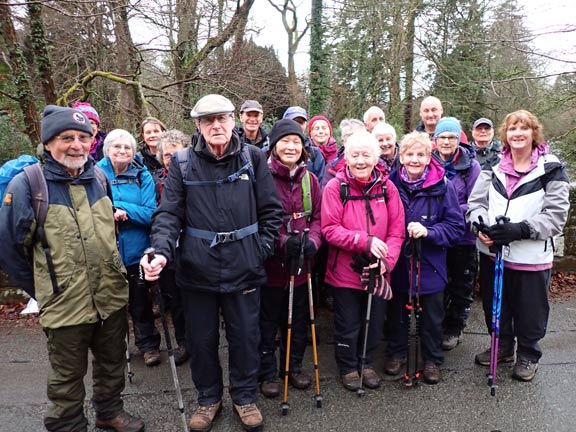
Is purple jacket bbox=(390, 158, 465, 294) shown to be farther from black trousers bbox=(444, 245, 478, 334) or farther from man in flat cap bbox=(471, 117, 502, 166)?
man in flat cap bbox=(471, 117, 502, 166)

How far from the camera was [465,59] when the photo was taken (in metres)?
13.0

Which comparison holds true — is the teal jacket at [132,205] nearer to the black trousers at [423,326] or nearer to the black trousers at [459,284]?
the black trousers at [423,326]

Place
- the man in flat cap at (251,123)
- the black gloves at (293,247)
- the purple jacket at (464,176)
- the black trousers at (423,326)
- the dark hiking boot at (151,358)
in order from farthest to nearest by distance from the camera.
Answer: the man in flat cap at (251,123) → the purple jacket at (464,176) → the dark hiking boot at (151,358) → the black trousers at (423,326) → the black gloves at (293,247)

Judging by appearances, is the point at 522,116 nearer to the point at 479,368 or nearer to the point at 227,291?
the point at 479,368

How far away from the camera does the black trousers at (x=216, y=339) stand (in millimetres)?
3033

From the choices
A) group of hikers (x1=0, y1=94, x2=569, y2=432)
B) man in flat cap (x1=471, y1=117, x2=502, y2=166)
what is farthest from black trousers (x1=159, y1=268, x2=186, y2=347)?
man in flat cap (x1=471, y1=117, x2=502, y2=166)

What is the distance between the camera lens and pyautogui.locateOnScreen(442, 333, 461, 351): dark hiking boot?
13.6 feet

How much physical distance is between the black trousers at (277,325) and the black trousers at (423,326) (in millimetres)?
823

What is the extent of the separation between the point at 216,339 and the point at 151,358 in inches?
45.0

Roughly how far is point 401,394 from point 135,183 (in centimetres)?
284

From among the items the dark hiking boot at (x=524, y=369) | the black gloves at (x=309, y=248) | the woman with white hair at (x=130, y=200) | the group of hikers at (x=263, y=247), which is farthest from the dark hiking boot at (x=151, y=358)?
the dark hiking boot at (x=524, y=369)

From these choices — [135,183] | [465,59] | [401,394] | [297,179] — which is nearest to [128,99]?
[135,183]

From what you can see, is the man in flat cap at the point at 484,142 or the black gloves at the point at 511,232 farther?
the man in flat cap at the point at 484,142

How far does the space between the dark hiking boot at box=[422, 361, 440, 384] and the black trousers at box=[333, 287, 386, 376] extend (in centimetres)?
48
